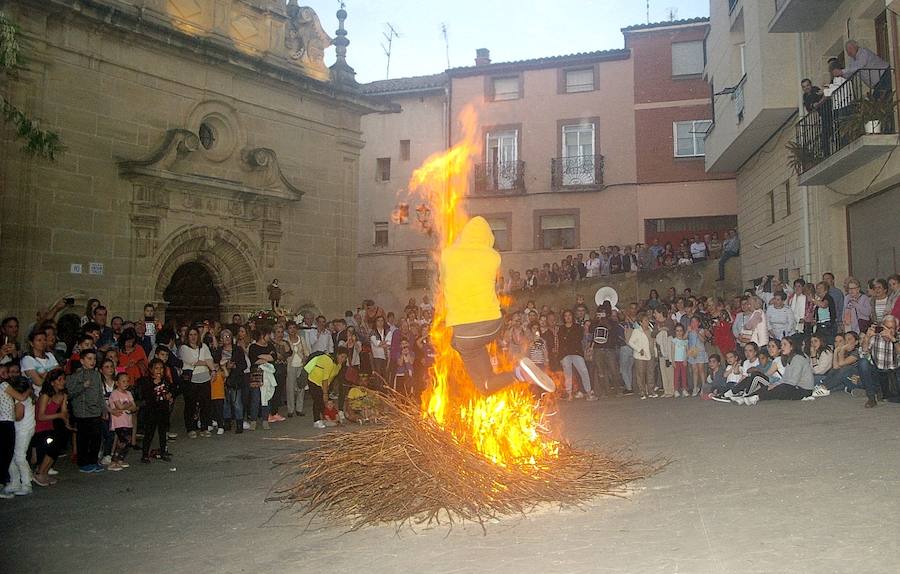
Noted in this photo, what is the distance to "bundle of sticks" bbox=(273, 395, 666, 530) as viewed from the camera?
5934 mm

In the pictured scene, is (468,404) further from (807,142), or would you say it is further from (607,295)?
(607,295)

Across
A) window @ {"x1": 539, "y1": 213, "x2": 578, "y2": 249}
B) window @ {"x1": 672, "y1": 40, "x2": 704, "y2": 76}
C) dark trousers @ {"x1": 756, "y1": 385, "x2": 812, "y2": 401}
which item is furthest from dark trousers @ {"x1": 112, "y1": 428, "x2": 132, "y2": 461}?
window @ {"x1": 672, "y1": 40, "x2": 704, "y2": 76}

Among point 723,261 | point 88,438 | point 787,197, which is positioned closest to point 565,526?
point 88,438

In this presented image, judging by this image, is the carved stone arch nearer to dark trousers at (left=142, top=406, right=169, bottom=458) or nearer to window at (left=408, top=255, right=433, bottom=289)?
dark trousers at (left=142, top=406, right=169, bottom=458)

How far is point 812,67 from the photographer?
651 inches

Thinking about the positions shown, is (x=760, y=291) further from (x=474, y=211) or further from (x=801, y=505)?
(x=474, y=211)

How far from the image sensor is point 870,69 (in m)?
13.4

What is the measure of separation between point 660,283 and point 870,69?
10.5 metres

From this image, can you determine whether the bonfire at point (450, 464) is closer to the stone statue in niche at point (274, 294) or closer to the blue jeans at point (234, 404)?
the blue jeans at point (234, 404)

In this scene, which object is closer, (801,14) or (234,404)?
(234,404)

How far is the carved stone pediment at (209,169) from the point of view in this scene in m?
17.5

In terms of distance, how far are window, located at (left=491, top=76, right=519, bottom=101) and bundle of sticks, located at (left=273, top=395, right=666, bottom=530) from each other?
85.2ft

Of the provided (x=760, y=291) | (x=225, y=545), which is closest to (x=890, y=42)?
(x=760, y=291)

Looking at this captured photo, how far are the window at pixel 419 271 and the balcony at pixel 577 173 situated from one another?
5.98 m
